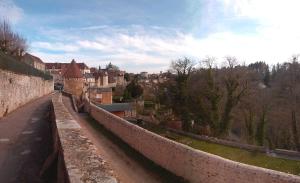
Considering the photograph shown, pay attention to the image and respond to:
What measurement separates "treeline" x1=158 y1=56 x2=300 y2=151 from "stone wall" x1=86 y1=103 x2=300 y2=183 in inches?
801

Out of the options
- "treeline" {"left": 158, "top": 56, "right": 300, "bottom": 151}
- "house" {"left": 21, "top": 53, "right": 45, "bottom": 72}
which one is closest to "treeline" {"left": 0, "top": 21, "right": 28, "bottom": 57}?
"house" {"left": 21, "top": 53, "right": 45, "bottom": 72}

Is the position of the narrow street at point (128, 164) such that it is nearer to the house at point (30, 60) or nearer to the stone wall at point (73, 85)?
the house at point (30, 60)

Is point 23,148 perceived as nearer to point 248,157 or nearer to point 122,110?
point 248,157

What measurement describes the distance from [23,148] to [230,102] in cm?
2811

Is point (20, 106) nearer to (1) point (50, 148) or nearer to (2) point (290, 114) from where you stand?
(1) point (50, 148)

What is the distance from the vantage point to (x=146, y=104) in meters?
59.3

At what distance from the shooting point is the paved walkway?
8.45 m

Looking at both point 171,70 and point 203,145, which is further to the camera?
point 171,70

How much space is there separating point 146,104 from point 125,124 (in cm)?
4104

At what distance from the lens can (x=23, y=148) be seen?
1156 centimetres

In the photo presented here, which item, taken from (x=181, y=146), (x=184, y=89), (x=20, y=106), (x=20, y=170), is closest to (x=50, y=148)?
(x=20, y=170)

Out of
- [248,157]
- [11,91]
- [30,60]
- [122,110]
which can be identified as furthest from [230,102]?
[30,60]

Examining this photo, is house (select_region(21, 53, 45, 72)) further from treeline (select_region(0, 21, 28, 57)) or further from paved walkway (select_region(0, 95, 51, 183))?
paved walkway (select_region(0, 95, 51, 183))

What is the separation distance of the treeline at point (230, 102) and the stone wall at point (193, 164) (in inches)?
801
